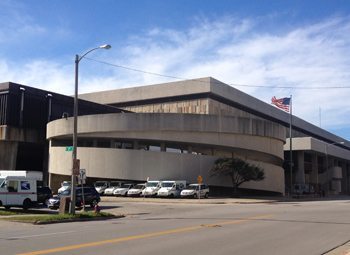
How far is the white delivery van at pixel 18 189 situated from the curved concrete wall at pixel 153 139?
28.2 m

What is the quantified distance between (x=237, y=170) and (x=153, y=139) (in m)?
11.6

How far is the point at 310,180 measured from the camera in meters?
98.5

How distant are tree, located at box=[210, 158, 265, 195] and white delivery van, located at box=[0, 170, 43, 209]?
31.3 meters

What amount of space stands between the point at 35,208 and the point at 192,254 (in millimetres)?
26990

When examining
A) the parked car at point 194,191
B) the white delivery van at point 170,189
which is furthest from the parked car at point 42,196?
the parked car at point 194,191

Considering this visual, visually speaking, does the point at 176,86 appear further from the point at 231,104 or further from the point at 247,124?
the point at 247,124

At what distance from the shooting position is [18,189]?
3262 centimetres

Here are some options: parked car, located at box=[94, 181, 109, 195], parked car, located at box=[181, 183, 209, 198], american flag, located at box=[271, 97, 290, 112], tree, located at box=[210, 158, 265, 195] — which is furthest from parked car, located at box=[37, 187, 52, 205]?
american flag, located at box=[271, 97, 290, 112]

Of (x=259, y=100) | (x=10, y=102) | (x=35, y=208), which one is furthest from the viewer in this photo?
(x=259, y=100)

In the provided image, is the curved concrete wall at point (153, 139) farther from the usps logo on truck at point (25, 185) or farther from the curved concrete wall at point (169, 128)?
the usps logo on truck at point (25, 185)

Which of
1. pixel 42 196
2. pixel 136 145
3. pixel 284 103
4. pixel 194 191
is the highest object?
pixel 284 103

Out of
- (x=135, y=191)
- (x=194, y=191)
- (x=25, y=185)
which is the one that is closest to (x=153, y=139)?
(x=135, y=191)

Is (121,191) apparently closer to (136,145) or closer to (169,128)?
(136,145)

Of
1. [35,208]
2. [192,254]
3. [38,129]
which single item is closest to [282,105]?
[38,129]
